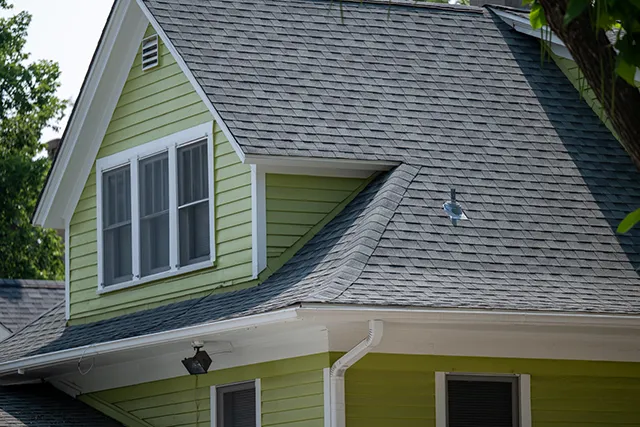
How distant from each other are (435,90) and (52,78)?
907 inches

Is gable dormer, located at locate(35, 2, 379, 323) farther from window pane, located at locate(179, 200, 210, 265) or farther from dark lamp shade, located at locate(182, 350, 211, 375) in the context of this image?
dark lamp shade, located at locate(182, 350, 211, 375)

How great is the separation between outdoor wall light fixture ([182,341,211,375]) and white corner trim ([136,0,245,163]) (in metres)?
1.81

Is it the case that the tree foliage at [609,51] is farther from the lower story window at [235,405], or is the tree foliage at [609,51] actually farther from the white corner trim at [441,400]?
the lower story window at [235,405]

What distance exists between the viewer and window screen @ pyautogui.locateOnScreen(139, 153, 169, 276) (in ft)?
47.6

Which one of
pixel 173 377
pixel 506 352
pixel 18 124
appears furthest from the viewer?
pixel 18 124

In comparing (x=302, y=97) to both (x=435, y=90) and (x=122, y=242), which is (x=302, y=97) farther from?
(x=122, y=242)

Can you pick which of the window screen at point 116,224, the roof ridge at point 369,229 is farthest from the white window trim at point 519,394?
the window screen at point 116,224

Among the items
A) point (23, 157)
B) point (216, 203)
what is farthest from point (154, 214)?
point (23, 157)

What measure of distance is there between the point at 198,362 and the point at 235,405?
773 millimetres

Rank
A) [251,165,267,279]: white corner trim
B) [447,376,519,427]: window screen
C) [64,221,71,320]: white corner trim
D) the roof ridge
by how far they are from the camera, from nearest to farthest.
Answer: the roof ridge → [447,376,519,427]: window screen → [251,165,267,279]: white corner trim → [64,221,71,320]: white corner trim

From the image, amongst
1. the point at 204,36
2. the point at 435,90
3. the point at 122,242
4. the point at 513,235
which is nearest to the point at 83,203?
the point at 122,242

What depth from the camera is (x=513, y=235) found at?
41.8 feet

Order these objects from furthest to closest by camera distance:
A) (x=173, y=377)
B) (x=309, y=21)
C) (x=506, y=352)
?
1. (x=309, y=21)
2. (x=173, y=377)
3. (x=506, y=352)

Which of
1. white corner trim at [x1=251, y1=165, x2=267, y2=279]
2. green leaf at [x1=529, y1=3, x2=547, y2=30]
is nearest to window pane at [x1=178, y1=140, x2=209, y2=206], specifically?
white corner trim at [x1=251, y1=165, x2=267, y2=279]
